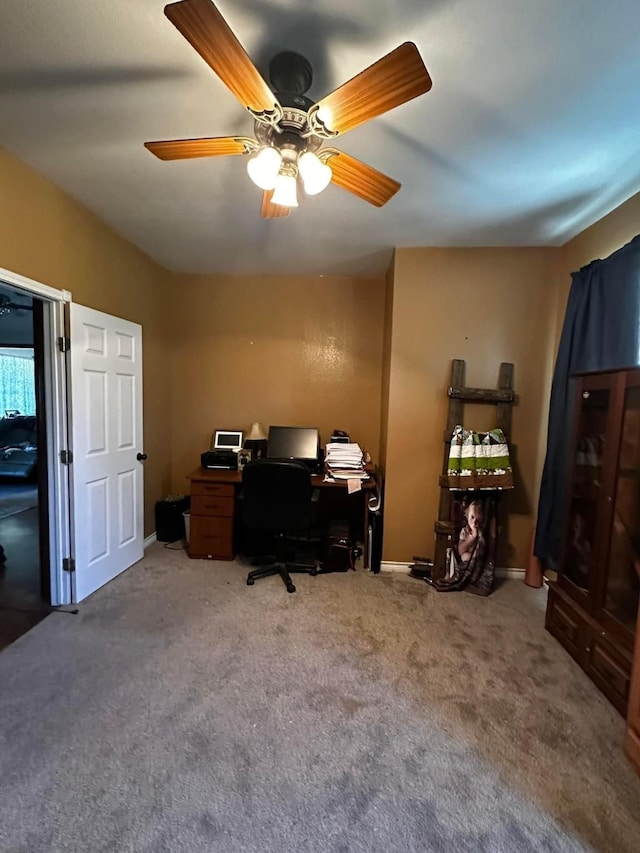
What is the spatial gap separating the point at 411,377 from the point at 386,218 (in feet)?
3.75

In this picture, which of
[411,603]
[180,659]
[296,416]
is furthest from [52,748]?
[296,416]

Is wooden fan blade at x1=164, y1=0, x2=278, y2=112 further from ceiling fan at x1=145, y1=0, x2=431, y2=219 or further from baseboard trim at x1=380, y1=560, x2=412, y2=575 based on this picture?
baseboard trim at x1=380, y1=560, x2=412, y2=575

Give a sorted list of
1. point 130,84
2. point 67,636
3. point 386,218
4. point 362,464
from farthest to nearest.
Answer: point 362,464 < point 386,218 < point 67,636 < point 130,84

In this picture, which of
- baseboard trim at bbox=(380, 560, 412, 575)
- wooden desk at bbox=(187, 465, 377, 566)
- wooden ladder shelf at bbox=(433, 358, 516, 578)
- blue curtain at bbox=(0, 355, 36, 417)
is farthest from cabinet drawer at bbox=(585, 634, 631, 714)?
blue curtain at bbox=(0, 355, 36, 417)

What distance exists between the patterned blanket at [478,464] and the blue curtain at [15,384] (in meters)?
7.37

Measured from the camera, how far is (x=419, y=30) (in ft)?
4.14

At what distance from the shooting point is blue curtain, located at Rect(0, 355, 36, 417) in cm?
698

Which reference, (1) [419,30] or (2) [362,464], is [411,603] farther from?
(1) [419,30]

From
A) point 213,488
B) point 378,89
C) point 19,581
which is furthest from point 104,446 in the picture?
point 378,89

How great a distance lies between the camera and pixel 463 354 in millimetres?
3041

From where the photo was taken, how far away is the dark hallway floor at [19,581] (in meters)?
2.34

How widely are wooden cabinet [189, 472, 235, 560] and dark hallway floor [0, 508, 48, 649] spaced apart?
1.10 meters

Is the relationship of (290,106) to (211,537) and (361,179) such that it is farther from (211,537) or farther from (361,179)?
(211,537)

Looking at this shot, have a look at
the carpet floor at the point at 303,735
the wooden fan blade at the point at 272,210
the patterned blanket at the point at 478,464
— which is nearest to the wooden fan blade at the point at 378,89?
the wooden fan blade at the point at 272,210
